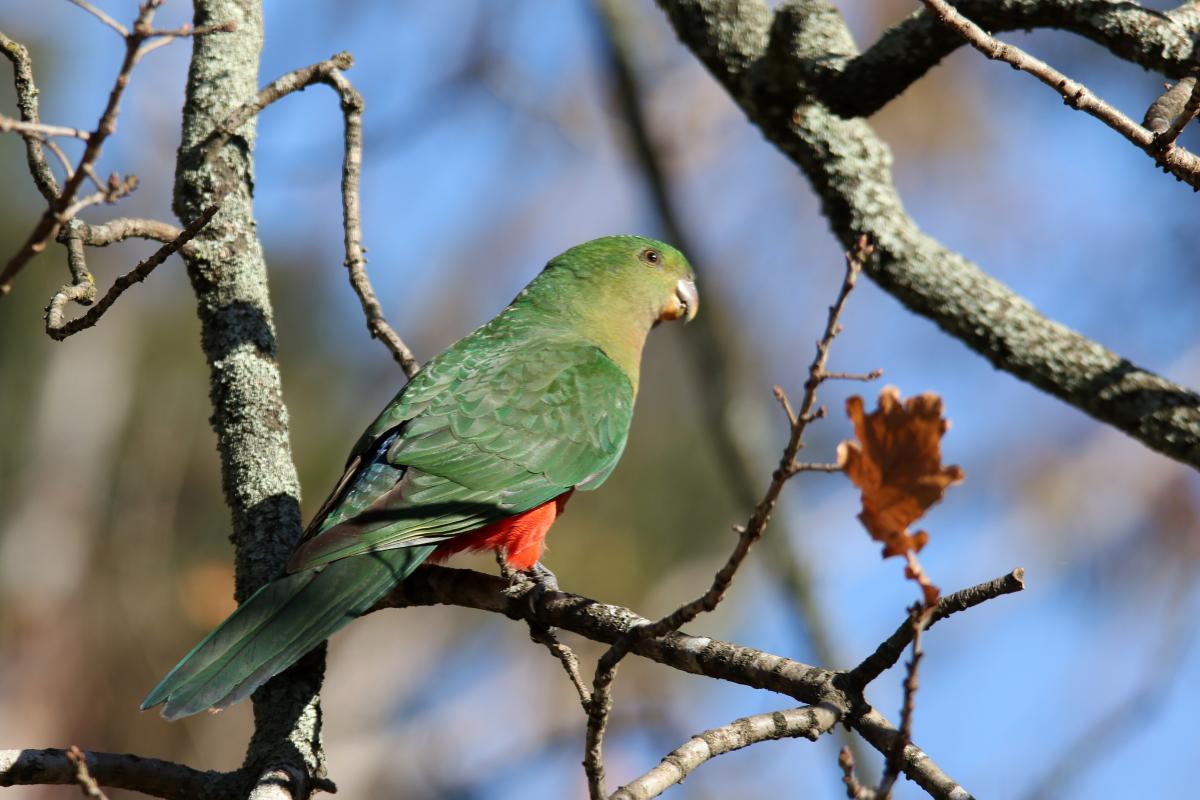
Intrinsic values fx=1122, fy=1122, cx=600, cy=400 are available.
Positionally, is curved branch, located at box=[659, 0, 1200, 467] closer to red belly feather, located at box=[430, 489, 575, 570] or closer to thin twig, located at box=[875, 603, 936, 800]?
red belly feather, located at box=[430, 489, 575, 570]

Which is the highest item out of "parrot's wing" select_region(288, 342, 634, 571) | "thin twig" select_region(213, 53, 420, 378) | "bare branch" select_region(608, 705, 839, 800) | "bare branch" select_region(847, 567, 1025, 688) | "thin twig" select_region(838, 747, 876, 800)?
"thin twig" select_region(213, 53, 420, 378)

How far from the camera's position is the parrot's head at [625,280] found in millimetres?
4453

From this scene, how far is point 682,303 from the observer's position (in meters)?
4.68

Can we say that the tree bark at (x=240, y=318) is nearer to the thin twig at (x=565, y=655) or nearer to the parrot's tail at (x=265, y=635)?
the parrot's tail at (x=265, y=635)

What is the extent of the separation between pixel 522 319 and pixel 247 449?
141cm

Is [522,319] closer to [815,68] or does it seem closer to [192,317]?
[815,68]

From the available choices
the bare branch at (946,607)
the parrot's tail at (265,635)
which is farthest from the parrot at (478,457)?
the bare branch at (946,607)

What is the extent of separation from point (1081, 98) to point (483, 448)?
6.91 ft

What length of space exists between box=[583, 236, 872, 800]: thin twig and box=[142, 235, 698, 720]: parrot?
103 cm

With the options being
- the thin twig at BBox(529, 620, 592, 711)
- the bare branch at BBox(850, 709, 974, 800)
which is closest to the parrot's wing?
the thin twig at BBox(529, 620, 592, 711)

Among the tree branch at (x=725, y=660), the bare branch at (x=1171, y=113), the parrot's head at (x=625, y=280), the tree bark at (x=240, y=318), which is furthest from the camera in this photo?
the parrot's head at (x=625, y=280)

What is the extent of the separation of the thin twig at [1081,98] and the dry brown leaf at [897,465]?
85 cm

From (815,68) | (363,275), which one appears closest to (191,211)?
(363,275)

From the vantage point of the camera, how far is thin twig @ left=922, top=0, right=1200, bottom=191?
2211mm
